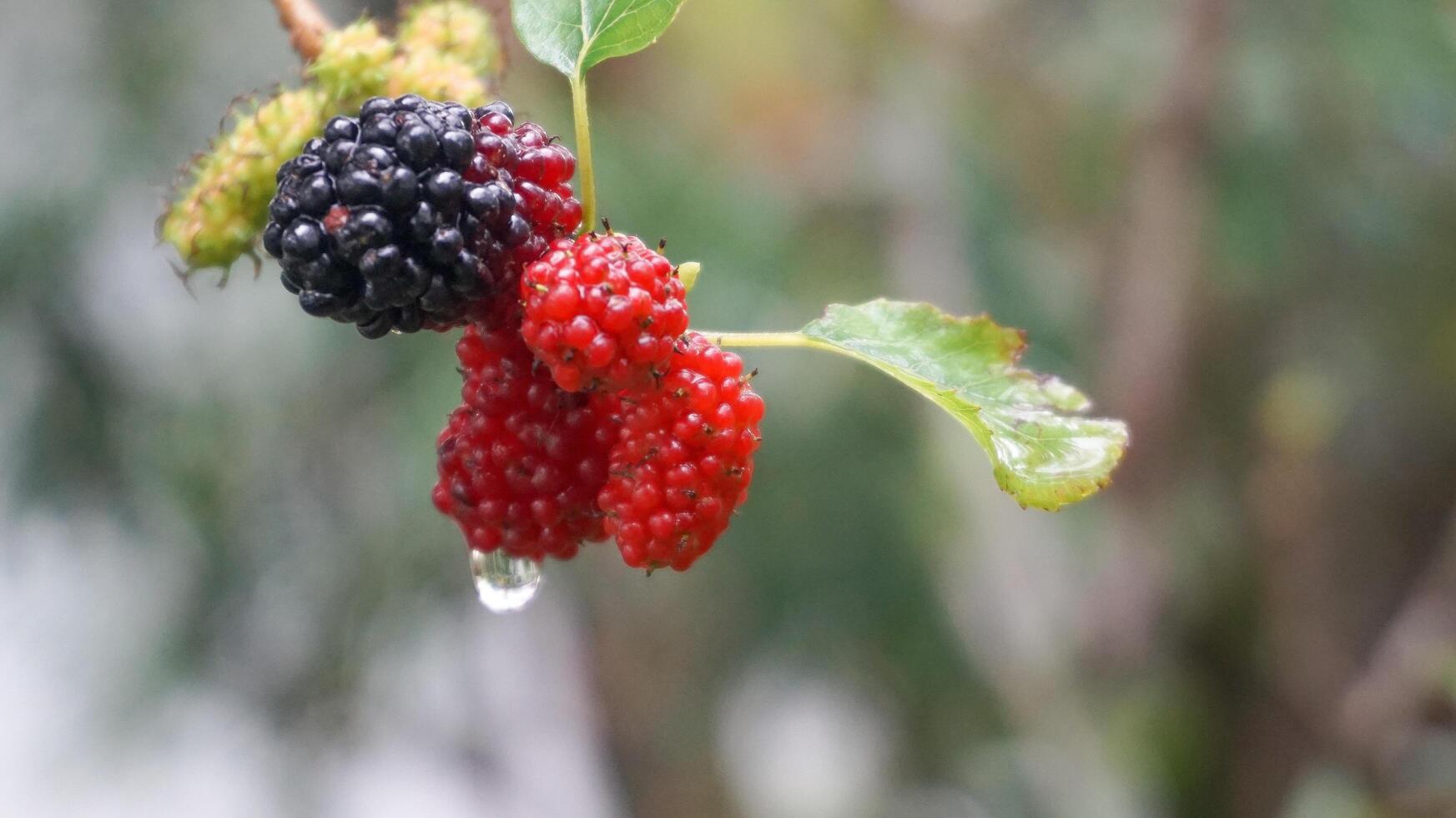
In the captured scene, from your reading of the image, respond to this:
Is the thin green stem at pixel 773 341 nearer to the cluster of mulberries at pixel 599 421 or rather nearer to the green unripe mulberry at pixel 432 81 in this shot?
the cluster of mulberries at pixel 599 421

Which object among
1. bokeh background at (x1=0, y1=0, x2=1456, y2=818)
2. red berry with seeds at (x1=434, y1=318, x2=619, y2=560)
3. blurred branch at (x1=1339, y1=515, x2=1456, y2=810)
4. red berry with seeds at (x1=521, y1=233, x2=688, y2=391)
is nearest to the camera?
red berry with seeds at (x1=521, y1=233, x2=688, y2=391)

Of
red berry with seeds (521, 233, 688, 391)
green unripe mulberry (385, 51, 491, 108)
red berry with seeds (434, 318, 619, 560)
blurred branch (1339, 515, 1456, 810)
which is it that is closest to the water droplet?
red berry with seeds (434, 318, 619, 560)

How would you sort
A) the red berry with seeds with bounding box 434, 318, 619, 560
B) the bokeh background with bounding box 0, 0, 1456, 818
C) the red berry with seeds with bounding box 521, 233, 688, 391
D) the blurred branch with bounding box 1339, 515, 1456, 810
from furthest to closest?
the blurred branch with bounding box 1339, 515, 1456, 810 < the bokeh background with bounding box 0, 0, 1456, 818 < the red berry with seeds with bounding box 434, 318, 619, 560 < the red berry with seeds with bounding box 521, 233, 688, 391

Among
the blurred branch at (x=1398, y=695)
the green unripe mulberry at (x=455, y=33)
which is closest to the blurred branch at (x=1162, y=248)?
the blurred branch at (x=1398, y=695)

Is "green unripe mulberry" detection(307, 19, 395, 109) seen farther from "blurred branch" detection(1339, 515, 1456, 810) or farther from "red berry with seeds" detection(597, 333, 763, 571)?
"blurred branch" detection(1339, 515, 1456, 810)

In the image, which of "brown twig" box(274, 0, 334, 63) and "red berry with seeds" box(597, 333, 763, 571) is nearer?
"red berry with seeds" box(597, 333, 763, 571)

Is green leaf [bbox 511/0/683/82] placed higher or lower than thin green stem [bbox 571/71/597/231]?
higher
